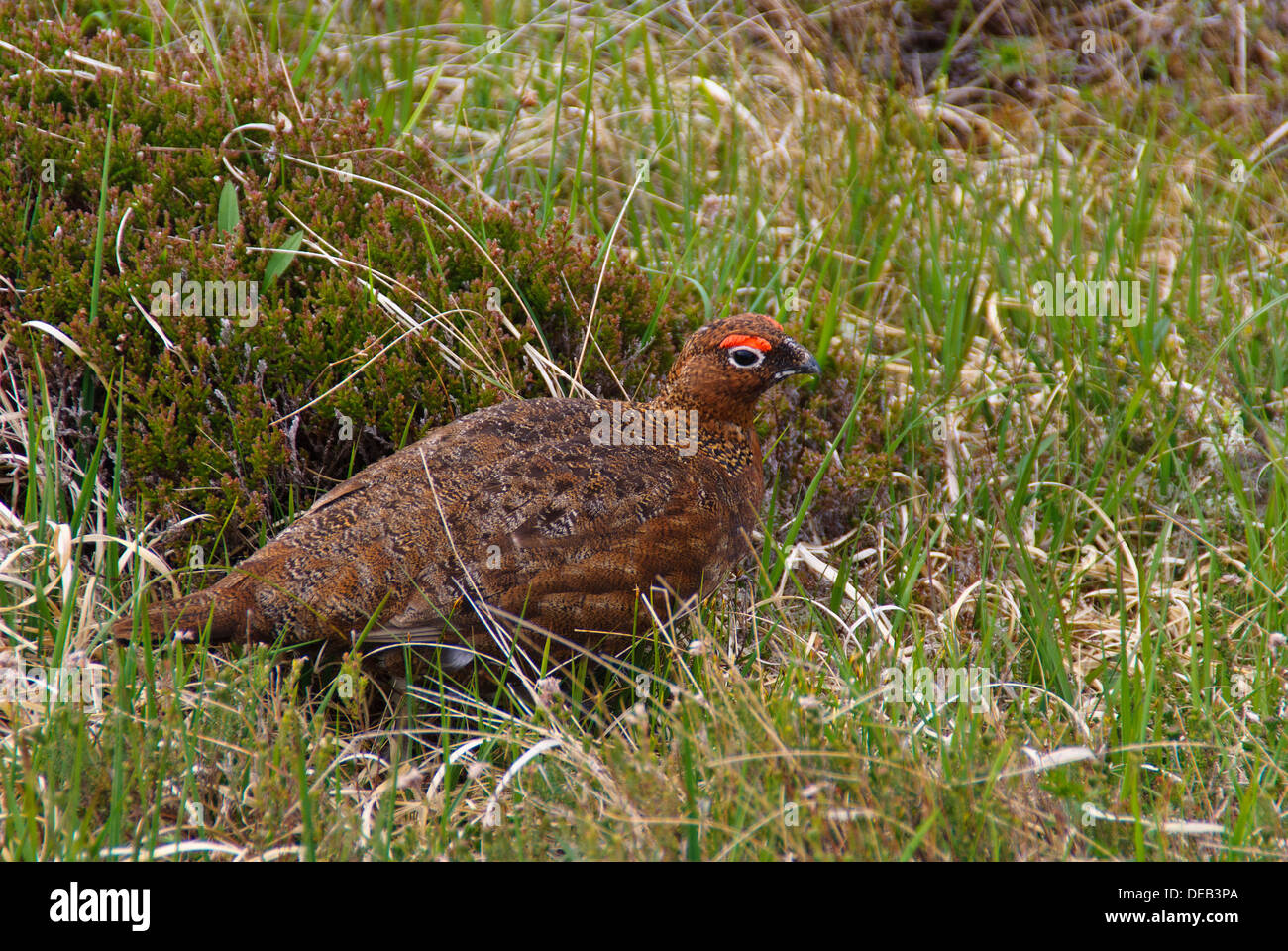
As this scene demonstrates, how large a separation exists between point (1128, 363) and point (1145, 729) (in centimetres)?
224

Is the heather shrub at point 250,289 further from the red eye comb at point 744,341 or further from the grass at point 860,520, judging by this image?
the red eye comb at point 744,341

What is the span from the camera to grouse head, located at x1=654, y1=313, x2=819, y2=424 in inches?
140

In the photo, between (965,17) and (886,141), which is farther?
(965,17)

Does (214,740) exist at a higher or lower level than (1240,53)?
lower

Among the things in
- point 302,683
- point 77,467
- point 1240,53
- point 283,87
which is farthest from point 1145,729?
point 1240,53

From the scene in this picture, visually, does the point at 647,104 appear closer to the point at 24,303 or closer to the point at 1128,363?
the point at 1128,363

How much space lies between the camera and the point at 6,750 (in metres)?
2.60

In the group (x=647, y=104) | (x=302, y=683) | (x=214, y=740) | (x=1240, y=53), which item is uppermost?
(x=1240, y=53)

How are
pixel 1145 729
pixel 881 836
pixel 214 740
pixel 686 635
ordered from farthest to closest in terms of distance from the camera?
pixel 686 635
pixel 1145 729
pixel 214 740
pixel 881 836
